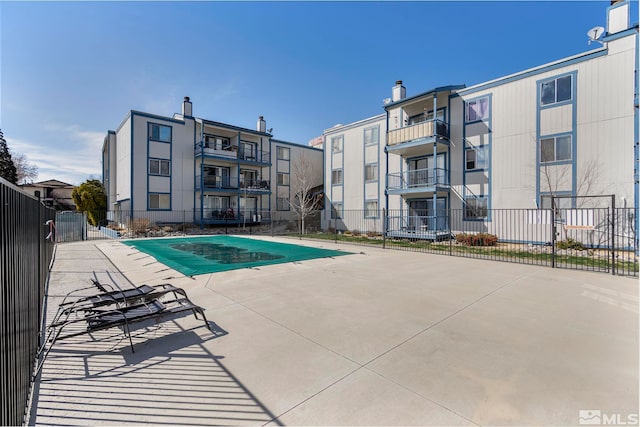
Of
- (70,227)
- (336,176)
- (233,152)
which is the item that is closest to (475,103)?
(336,176)

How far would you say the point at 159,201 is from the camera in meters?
25.6

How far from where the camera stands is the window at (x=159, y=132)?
25.2m

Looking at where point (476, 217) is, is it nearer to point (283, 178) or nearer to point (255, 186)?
point (255, 186)

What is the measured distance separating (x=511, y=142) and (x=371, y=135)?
1023 centimetres

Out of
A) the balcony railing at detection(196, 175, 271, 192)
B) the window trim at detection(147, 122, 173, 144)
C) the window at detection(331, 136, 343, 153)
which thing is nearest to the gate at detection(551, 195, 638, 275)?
the window at detection(331, 136, 343, 153)

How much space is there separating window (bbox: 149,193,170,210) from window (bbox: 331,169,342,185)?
587 inches

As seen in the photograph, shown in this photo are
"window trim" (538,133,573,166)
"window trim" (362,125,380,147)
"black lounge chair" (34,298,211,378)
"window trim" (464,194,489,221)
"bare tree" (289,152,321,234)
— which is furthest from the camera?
"bare tree" (289,152,321,234)

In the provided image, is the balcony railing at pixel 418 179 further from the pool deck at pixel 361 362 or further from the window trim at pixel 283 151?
the window trim at pixel 283 151

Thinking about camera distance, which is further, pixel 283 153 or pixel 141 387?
pixel 283 153

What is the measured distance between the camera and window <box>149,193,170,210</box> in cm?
2520

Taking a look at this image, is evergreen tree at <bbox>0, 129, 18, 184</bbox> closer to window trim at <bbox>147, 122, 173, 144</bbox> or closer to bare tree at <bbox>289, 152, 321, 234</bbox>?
window trim at <bbox>147, 122, 173, 144</bbox>

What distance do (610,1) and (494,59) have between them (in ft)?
17.1

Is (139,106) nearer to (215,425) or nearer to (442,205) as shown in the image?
(442,205)

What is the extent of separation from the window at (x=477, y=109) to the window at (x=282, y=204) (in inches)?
818
